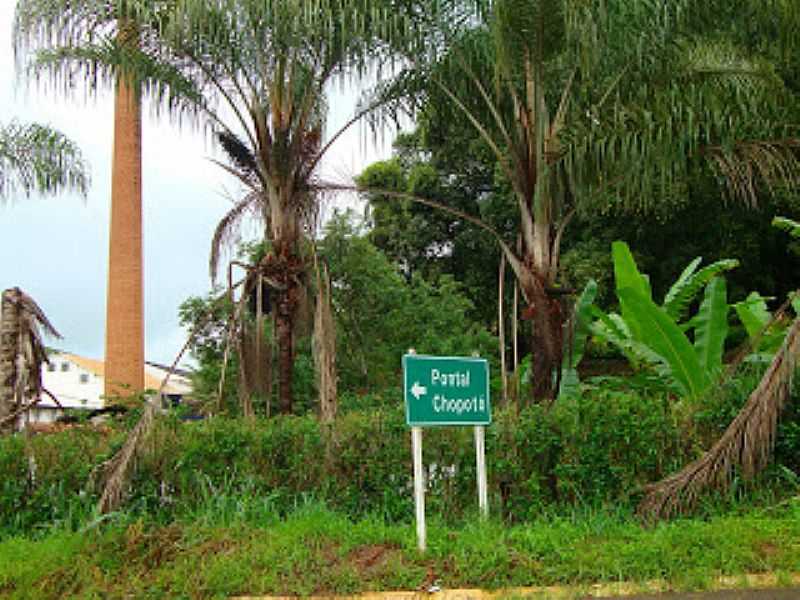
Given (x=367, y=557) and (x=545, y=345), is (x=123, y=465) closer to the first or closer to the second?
(x=367, y=557)

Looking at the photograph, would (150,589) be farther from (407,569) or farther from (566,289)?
(566,289)

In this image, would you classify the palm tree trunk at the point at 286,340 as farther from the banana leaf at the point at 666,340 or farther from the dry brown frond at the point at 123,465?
the banana leaf at the point at 666,340

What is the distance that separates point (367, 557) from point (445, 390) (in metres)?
1.27

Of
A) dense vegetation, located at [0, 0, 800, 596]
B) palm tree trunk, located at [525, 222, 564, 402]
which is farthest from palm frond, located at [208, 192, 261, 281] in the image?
palm tree trunk, located at [525, 222, 564, 402]

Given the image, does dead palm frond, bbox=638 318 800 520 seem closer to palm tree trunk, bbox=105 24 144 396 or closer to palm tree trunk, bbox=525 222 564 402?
palm tree trunk, bbox=525 222 564 402

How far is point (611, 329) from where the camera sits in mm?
13391

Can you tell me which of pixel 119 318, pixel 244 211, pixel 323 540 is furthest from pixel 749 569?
pixel 119 318

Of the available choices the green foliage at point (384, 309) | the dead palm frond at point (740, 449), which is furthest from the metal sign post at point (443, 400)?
the green foliage at point (384, 309)

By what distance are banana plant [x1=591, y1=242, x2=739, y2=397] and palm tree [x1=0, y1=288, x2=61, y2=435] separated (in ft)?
20.2

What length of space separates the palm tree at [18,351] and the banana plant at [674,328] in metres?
6.17

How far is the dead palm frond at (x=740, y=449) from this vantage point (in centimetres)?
675

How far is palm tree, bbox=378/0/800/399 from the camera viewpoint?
28.4 ft

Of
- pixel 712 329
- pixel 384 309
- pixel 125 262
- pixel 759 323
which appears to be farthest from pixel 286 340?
pixel 125 262

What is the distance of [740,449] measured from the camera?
6.83m
